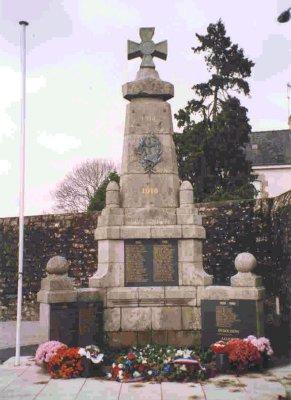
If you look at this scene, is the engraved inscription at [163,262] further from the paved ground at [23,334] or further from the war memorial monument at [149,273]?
the paved ground at [23,334]

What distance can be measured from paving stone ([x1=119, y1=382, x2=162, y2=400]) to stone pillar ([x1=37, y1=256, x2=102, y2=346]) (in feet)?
5.86

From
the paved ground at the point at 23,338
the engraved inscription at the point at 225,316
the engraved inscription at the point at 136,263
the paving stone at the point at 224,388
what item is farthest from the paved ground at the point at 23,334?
the paving stone at the point at 224,388

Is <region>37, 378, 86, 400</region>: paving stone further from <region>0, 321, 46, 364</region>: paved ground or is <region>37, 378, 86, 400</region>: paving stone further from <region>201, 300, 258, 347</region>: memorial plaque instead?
<region>201, 300, 258, 347</region>: memorial plaque

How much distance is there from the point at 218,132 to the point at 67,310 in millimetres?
14923

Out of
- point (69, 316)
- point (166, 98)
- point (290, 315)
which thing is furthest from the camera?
point (290, 315)

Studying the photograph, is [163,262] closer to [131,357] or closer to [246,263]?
[246,263]

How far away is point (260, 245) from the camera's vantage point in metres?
13.8

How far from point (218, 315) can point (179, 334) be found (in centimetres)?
81

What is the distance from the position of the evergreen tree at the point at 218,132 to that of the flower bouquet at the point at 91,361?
1340cm

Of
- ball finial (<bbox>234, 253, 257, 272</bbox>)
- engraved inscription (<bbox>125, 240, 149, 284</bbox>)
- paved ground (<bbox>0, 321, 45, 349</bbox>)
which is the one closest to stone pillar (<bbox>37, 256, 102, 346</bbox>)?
paved ground (<bbox>0, 321, 45, 349</bbox>)

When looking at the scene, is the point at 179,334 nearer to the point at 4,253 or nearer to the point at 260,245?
the point at 260,245

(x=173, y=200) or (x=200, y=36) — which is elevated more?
(x=200, y=36)

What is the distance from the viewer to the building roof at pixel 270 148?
→ 40188 millimetres

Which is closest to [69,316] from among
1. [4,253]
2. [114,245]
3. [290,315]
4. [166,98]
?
[114,245]
